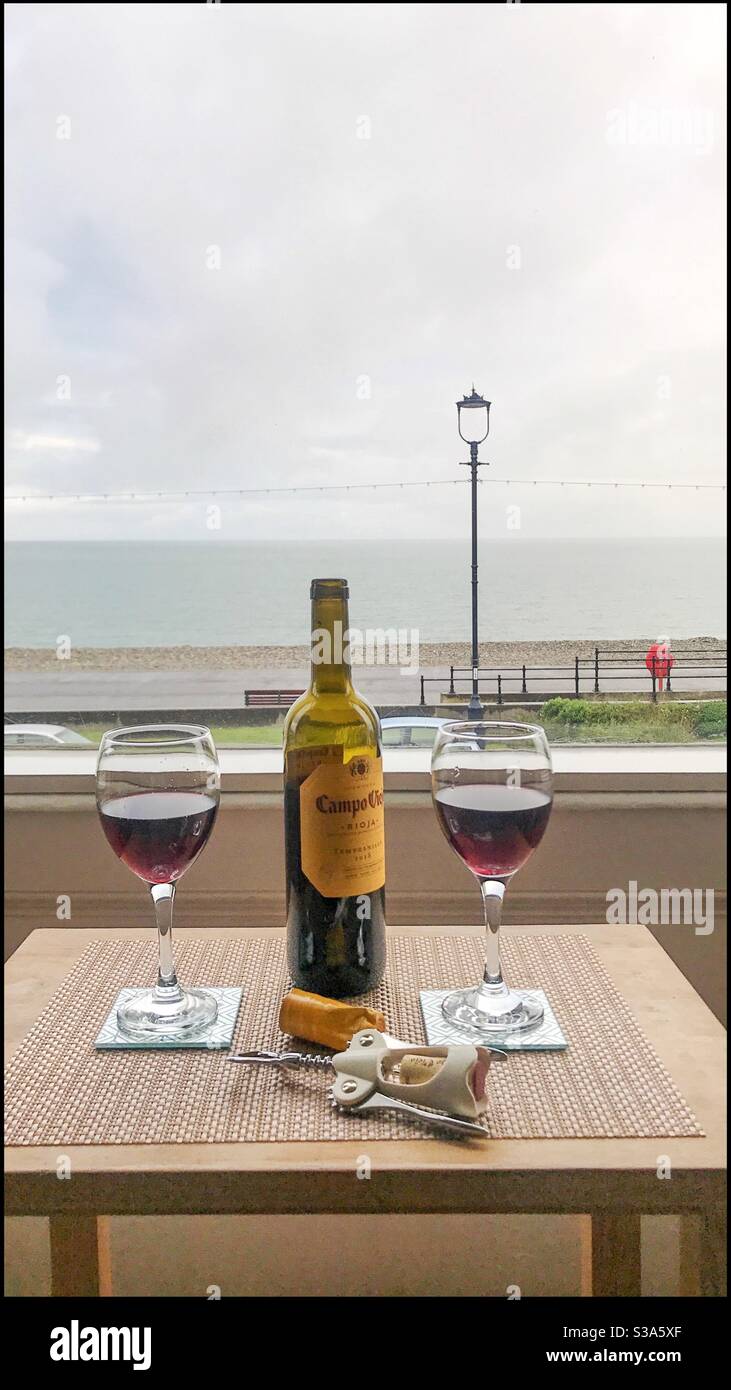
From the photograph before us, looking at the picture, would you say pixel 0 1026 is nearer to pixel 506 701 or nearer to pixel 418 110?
pixel 506 701

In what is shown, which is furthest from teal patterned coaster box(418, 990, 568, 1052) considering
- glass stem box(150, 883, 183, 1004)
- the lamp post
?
the lamp post

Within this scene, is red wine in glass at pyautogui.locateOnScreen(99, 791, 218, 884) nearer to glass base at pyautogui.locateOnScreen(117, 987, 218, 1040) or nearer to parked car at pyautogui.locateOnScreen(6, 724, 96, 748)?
glass base at pyautogui.locateOnScreen(117, 987, 218, 1040)

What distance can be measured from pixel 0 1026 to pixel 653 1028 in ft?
1.96

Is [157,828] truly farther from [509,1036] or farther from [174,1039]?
[509,1036]

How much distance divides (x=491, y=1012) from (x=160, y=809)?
35cm

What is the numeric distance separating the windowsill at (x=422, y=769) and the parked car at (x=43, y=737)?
0.01m

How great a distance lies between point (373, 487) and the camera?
1710 millimetres

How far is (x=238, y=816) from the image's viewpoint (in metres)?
1.68

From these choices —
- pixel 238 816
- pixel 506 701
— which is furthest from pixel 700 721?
pixel 238 816

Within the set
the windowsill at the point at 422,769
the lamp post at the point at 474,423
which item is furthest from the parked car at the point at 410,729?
the lamp post at the point at 474,423

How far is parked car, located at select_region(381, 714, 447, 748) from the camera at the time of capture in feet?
5.74

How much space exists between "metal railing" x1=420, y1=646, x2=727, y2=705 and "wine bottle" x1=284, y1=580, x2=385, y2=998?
843 millimetres

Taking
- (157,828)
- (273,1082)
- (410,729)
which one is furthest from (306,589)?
(273,1082)

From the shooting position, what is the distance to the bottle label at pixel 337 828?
2.81ft
